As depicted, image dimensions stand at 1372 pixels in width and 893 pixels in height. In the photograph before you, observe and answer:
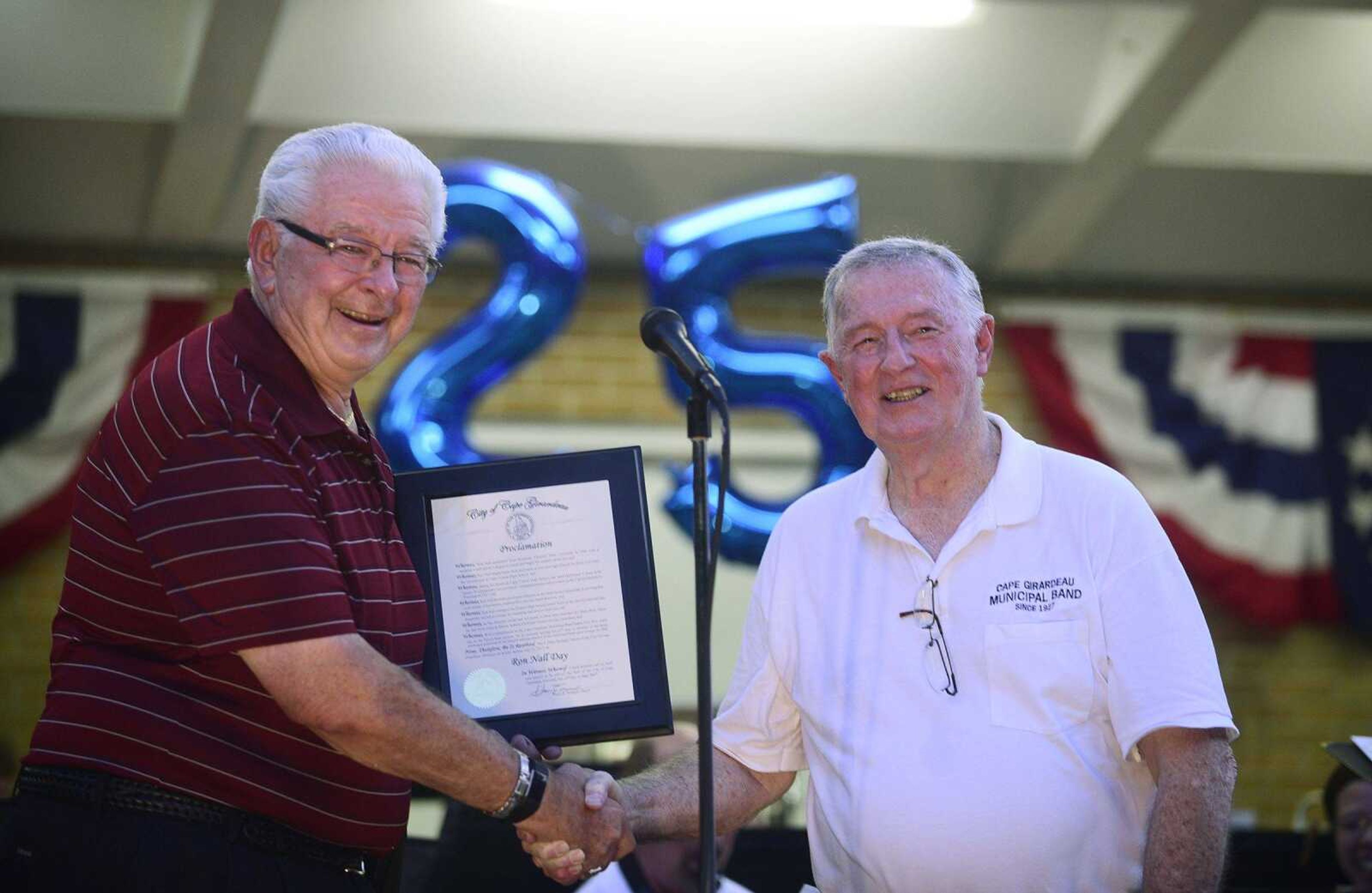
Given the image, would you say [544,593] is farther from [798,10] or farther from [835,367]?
[798,10]

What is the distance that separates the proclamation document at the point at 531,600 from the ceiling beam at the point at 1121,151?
3616 millimetres

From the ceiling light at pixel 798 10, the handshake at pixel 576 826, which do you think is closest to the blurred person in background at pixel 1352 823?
the handshake at pixel 576 826

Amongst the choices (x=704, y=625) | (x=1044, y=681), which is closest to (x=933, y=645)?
(x=1044, y=681)

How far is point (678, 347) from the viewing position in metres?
1.99

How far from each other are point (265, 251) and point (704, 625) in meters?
0.97

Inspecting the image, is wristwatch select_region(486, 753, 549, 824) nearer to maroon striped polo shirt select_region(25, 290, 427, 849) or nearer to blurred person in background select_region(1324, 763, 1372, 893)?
maroon striped polo shirt select_region(25, 290, 427, 849)

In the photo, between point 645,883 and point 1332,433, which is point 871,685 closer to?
point 645,883

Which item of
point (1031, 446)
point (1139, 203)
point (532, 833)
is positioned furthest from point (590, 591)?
point (1139, 203)

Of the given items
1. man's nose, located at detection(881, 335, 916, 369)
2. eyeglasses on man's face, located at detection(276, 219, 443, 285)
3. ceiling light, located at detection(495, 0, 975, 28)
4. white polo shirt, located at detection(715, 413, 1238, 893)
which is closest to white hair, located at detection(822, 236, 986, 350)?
man's nose, located at detection(881, 335, 916, 369)

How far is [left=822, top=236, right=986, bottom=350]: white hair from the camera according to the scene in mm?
2461

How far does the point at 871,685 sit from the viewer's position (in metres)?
2.33

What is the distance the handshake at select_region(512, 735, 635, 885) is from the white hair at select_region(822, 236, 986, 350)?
89 centimetres

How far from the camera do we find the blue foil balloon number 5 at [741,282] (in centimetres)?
469

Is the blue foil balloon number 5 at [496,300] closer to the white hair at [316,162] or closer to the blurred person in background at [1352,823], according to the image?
the white hair at [316,162]
